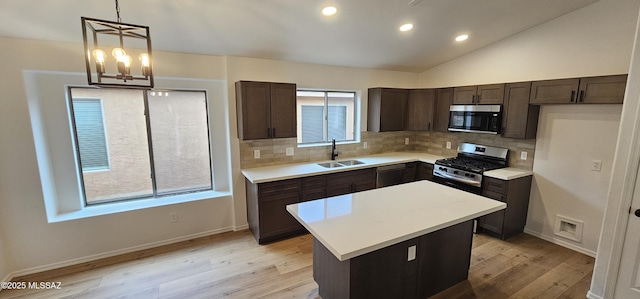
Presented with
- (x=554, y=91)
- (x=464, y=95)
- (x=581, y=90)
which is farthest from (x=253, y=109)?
(x=581, y=90)

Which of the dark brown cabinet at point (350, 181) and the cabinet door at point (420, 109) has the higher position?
Answer: the cabinet door at point (420, 109)

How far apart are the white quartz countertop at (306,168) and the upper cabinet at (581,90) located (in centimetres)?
158

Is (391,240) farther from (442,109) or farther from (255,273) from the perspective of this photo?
(442,109)

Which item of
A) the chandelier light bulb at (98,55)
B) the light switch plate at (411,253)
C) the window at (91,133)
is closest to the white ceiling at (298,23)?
the window at (91,133)

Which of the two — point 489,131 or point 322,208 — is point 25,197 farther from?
point 489,131

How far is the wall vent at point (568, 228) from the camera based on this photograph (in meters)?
3.20

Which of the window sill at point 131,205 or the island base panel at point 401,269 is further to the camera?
the window sill at point 131,205

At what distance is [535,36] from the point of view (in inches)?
135

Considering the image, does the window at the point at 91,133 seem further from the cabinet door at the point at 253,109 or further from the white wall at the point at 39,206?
the cabinet door at the point at 253,109

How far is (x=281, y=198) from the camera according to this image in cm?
338

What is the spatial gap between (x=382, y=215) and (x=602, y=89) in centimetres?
279

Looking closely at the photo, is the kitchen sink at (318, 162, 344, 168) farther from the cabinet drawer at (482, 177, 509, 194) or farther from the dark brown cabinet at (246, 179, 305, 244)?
the cabinet drawer at (482, 177, 509, 194)

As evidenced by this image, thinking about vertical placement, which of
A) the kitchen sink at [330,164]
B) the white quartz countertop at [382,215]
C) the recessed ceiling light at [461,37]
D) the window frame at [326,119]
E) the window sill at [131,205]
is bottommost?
the window sill at [131,205]

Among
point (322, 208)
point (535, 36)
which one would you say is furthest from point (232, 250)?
point (535, 36)
